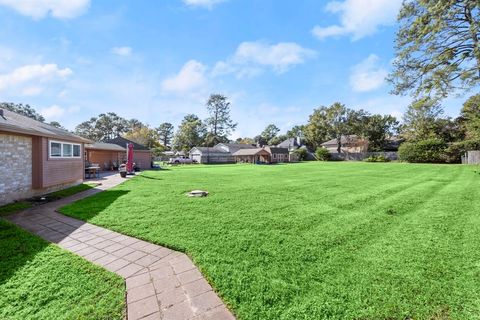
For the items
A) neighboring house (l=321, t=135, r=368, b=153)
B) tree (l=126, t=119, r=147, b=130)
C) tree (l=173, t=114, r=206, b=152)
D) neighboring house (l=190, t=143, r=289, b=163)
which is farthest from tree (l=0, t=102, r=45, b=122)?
neighboring house (l=321, t=135, r=368, b=153)

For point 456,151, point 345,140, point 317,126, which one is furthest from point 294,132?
point 456,151

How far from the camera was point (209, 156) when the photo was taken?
45719 mm

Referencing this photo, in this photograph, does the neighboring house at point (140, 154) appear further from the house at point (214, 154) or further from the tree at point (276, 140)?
the tree at point (276, 140)

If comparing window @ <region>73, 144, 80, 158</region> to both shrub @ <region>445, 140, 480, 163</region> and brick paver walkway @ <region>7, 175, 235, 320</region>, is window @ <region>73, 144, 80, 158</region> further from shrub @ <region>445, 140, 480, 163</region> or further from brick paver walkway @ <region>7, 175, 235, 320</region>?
shrub @ <region>445, 140, 480, 163</region>

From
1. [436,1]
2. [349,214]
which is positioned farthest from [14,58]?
[436,1]

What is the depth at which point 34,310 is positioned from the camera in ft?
7.67

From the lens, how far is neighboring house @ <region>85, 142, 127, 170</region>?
2059cm

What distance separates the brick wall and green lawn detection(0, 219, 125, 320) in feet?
15.9

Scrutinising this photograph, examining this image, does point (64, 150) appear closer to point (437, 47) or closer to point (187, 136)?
point (437, 47)

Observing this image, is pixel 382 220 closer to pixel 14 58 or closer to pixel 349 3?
pixel 349 3

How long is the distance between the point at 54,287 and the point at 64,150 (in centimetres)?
978

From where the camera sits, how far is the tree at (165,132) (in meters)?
70.6

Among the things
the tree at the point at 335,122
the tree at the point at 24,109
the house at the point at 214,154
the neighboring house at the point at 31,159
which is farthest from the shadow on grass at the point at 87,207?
the tree at the point at 24,109

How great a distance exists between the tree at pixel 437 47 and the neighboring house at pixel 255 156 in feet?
103
